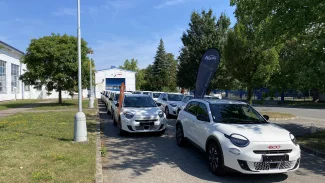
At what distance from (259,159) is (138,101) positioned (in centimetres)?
681

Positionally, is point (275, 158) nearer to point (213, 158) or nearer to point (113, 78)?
point (213, 158)

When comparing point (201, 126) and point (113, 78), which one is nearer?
point (201, 126)

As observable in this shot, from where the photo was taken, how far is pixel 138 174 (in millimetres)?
5691

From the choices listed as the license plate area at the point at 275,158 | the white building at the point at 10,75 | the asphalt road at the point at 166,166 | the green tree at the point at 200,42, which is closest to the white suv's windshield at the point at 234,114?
the asphalt road at the point at 166,166

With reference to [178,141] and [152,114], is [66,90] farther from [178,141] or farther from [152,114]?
[178,141]

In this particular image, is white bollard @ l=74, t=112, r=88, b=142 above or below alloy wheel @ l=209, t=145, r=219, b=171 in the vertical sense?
above

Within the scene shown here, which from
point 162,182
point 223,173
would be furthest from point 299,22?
point 162,182

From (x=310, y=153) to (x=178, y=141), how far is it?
3.85m

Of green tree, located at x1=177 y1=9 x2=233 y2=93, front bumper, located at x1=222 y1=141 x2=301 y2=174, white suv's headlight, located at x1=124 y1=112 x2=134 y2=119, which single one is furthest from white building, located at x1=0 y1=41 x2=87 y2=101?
front bumper, located at x1=222 y1=141 x2=301 y2=174

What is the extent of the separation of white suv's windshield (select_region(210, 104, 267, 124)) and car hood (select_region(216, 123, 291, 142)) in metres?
0.35

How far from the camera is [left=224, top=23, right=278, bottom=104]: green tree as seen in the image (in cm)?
1470

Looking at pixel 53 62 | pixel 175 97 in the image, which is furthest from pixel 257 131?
pixel 53 62

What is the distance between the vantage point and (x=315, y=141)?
29.2 feet

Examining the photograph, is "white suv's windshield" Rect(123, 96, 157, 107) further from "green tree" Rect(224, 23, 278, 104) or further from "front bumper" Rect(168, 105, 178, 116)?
"green tree" Rect(224, 23, 278, 104)
